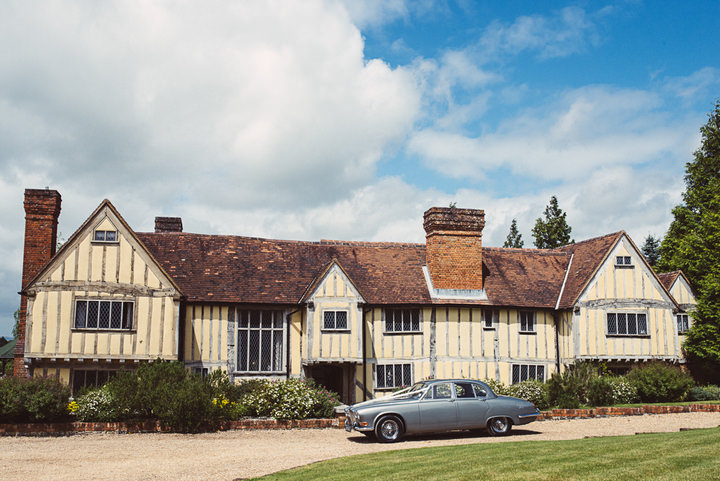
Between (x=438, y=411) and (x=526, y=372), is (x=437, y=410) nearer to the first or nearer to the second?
(x=438, y=411)

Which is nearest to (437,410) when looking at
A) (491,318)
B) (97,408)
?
(97,408)

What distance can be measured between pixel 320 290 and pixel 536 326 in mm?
9244

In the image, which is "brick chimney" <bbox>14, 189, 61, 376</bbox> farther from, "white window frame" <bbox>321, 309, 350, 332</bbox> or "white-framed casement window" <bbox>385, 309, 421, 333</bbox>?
"white-framed casement window" <bbox>385, 309, 421, 333</bbox>

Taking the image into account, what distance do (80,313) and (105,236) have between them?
8.96 ft

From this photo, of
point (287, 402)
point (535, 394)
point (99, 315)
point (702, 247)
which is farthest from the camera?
point (702, 247)

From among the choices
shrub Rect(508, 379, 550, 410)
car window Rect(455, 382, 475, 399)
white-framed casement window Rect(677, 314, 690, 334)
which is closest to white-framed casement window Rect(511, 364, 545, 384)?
shrub Rect(508, 379, 550, 410)

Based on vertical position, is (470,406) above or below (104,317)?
below

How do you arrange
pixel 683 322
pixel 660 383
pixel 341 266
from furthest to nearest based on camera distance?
pixel 683 322 → pixel 341 266 → pixel 660 383

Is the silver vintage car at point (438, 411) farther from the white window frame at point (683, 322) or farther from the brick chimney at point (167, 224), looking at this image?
the white window frame at point (683, 322)

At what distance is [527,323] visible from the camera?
26906 millimetres

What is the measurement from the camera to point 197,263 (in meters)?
26.0

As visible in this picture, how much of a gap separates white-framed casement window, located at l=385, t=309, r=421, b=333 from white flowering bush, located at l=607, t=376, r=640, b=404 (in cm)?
733

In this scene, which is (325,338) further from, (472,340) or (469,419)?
(469,419)

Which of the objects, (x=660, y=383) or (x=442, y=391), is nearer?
(x=442, y=391)
